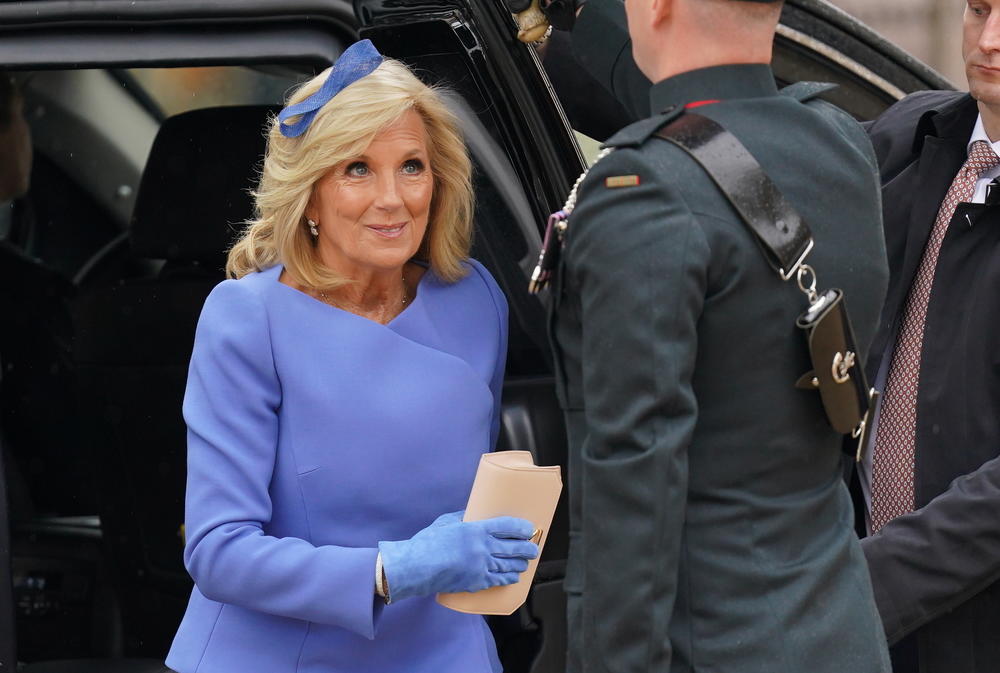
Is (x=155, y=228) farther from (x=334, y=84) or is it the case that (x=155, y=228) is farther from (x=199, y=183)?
(x=334, y=84)

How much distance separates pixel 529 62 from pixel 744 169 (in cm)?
86

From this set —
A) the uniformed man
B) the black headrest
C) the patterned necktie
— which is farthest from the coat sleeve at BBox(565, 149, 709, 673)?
the black headrest

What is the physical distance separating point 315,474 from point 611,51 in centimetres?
76

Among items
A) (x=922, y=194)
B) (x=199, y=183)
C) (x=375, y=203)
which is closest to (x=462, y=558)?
(x=375, y=203)

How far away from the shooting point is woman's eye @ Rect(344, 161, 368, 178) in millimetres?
1934

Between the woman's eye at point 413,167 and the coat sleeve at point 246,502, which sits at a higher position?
the woman's eye at point 413,167

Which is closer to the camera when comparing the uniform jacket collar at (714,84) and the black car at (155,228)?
the uniform jacket collar at (714,84)

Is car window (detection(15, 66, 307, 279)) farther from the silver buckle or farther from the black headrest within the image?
the silver buckle

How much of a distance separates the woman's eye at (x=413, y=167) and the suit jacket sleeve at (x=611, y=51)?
0.33 m

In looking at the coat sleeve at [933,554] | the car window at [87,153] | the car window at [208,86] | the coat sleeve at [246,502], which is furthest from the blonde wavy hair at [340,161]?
the car window at [87,153]

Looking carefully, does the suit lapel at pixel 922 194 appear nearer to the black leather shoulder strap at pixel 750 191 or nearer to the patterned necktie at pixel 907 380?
the patterned necktie at pixel 907 380

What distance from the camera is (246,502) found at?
1804 mm

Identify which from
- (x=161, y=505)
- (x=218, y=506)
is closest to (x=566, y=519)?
(x=218, y=506)

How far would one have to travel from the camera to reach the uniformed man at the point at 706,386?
146cm
